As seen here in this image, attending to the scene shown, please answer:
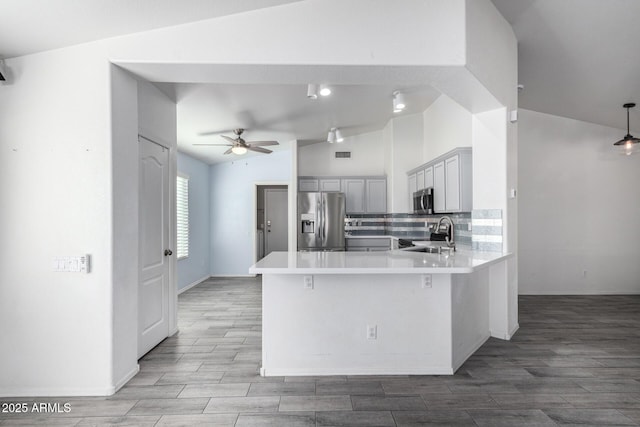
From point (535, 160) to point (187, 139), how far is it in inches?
219

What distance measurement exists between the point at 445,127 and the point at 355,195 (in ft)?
7.06

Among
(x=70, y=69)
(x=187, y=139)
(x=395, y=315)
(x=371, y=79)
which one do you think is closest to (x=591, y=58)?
(x=371, y=79)

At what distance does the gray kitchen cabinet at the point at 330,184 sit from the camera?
6.82 meters

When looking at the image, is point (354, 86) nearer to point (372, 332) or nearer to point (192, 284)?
point (372, 332)

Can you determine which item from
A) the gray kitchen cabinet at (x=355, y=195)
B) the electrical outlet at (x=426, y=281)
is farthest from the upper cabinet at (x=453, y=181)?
the gray kitchen cabinet at (x=355, y=195)

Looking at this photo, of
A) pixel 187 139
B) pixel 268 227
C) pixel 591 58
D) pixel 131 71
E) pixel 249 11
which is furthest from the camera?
pixel 268 227

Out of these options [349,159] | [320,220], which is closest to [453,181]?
[320,220]

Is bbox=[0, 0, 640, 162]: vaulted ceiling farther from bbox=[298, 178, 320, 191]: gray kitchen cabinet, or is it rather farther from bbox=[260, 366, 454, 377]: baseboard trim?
bbox=[260, 366, 454, 377]: baseboard trim

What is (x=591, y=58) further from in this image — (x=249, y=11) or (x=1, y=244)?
(x=1, y=244)

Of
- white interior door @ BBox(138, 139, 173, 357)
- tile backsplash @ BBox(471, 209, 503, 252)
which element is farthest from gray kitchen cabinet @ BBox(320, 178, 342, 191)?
white interior door @ BBox(138, 139, 173, 357)

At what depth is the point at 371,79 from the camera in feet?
9.31

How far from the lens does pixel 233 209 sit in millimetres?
7574

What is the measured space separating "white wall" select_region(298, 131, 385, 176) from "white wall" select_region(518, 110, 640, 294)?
256 centimetres

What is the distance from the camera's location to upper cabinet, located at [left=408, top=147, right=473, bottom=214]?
13.7 ft
